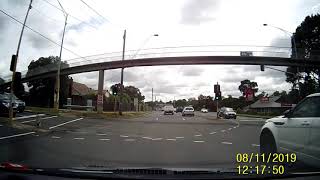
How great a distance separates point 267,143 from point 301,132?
1919 millimetres

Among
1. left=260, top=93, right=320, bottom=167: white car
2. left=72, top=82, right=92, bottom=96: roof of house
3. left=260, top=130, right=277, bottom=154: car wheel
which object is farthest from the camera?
left=72, top=82, right=92, bottom=96: roof of house

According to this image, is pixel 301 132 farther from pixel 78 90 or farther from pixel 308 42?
pixel 78 90

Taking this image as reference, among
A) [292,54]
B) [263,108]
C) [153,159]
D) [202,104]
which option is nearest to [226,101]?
[202,104]

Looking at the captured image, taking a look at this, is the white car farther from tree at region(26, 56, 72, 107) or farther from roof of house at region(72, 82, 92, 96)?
roof of house at region(72, 82, 92, 96)

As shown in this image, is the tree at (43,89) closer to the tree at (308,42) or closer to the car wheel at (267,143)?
the tree at (308,42)

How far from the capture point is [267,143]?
9055 millimetres

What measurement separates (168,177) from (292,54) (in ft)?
152

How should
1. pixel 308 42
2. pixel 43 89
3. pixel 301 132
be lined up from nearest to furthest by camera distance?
pixel 301 132
pixel 308 42
pixel 43 89

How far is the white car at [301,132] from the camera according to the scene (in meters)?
6.65

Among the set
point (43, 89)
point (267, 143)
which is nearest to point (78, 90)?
point (43, 89)

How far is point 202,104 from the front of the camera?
147 metres

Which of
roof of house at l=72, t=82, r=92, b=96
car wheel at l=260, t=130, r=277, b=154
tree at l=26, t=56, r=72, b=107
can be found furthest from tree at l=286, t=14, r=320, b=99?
roof of house at l=72, t=82, r=92, b=96

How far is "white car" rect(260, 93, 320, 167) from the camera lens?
21.8 ft

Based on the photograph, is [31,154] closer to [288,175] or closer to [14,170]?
[14,170]
